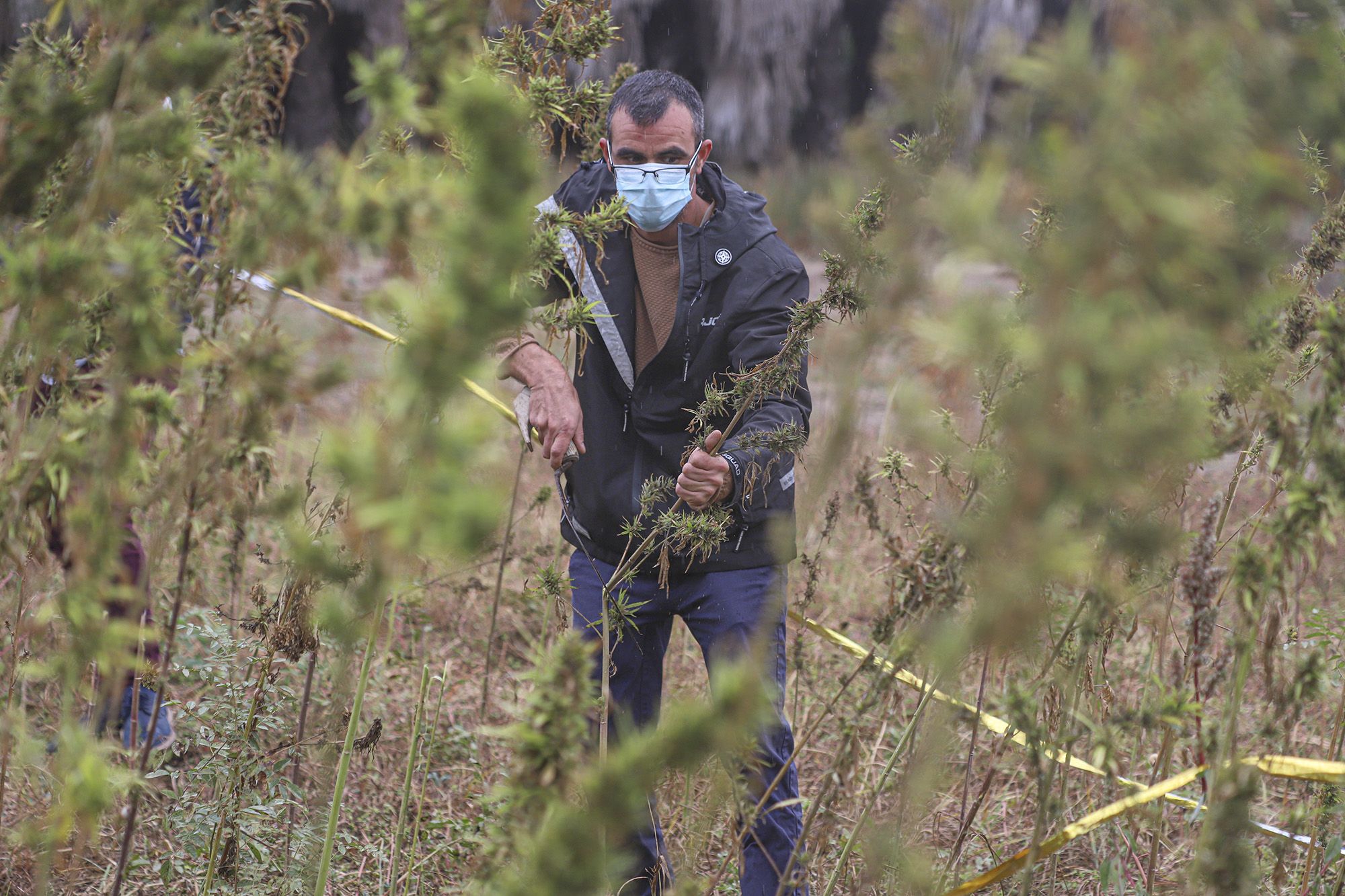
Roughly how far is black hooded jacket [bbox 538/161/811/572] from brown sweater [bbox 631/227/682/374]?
28 millimetres

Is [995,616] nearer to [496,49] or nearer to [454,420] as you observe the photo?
[454,420]

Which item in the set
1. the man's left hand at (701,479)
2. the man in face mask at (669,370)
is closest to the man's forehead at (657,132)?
the man in face mask at (669,370)

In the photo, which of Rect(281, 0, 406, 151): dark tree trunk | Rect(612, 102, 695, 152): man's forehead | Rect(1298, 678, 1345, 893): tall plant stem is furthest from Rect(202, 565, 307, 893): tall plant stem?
Rect(281, 0, 406, 151): dark tree trunk

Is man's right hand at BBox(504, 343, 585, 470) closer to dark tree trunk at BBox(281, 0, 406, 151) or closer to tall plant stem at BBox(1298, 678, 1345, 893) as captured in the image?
tall plant stem at BBox(1298, 678, 1345, 893)

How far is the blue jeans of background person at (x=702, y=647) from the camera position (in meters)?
2.46

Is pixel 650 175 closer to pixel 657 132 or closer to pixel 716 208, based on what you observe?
pixel 657 132

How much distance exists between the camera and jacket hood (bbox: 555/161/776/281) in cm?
268

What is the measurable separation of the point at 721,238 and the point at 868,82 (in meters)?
8.53

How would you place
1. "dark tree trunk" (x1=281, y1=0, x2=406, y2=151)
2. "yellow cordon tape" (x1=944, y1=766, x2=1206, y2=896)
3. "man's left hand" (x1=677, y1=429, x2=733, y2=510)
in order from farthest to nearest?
"dark tree trunk" (x1=281, y1=0, x2=406, y2=151) → "man's left hand" (x1=677, y1=429, x2=733, y2=510) → "yellow cordon tape" (x1=944, y1=766, x2=1206, y2=896)

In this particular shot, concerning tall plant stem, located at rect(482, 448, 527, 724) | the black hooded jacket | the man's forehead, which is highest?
the man's forehead

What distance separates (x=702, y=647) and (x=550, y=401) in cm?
86

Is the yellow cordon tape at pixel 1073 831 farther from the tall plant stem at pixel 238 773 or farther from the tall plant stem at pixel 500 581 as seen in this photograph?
the tall plant stem at pixel 500 581

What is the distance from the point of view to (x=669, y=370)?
2.69 m

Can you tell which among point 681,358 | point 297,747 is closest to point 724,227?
point 681,358
